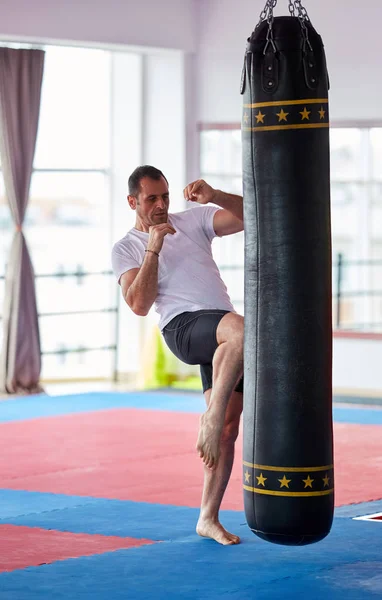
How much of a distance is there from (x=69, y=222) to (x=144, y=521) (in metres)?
7.37

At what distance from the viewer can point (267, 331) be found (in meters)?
4.09

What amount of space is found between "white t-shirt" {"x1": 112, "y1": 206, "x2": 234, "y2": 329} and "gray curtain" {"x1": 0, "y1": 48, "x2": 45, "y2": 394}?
5.35 m

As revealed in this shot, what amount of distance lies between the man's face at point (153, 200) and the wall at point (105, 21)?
5072 mm

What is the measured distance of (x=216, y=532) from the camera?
4.85m

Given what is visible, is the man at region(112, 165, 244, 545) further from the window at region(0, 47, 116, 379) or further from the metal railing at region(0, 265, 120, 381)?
the window at region(0, 47, 116, 379)

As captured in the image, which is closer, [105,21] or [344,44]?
[344,44]

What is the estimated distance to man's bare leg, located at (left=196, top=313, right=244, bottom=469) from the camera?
4434 mm

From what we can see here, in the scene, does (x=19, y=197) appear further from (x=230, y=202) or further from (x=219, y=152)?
(x=230, y=202)

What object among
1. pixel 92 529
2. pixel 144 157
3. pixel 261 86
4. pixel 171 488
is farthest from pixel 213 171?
pixel 261 86

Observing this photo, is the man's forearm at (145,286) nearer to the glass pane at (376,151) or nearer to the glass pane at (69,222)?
the glass pane at (376,151)

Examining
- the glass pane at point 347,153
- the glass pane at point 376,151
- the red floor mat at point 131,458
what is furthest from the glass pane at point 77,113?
the red floor mat at point 131,458

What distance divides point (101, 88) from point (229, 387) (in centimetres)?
759

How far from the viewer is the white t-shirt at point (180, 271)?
487 cm

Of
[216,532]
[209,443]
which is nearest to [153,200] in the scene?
[209,443]
